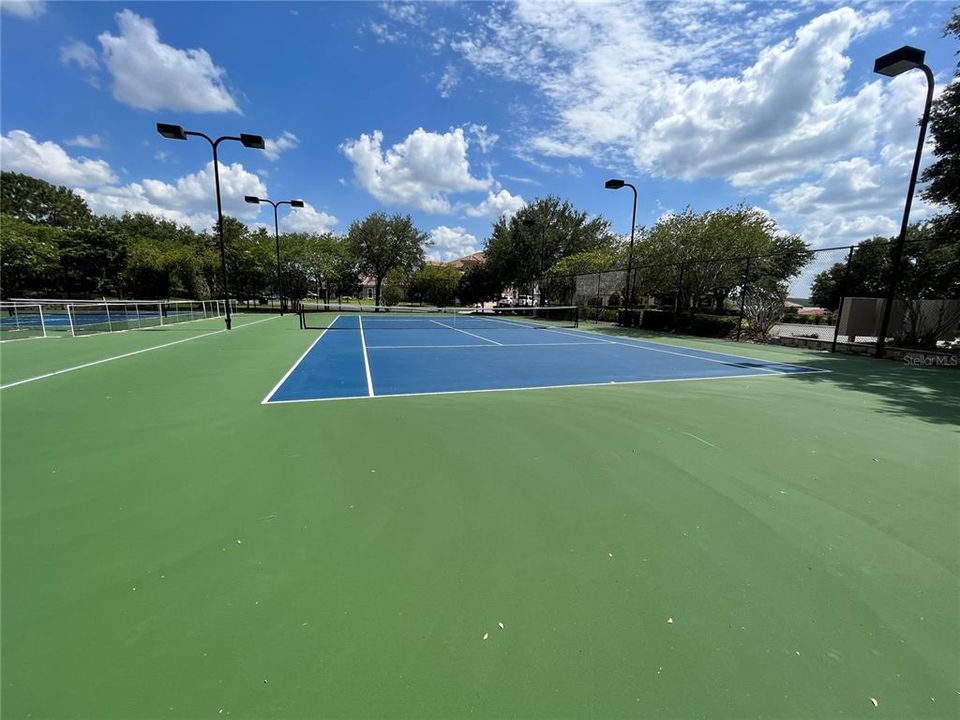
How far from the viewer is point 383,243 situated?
1677 inches

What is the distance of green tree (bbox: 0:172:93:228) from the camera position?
50.6 meters

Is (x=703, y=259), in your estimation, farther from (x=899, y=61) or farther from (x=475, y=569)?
(x=475, y=569)

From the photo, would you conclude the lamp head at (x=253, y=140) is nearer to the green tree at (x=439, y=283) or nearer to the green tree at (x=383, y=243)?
the green tree at (x=383, y=243)

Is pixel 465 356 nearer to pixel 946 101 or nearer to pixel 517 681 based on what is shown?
pixel 517 681

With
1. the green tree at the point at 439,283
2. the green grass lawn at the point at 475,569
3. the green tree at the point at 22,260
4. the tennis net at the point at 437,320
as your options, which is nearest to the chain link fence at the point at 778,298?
the tennis net at the point at 437,320

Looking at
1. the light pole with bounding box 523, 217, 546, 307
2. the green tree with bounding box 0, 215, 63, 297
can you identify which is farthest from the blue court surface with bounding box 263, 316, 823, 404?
the green tree with bounding box 0, 215, 63, 297

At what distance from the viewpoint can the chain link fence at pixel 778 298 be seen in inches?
529

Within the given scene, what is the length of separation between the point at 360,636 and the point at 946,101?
19.8 meters

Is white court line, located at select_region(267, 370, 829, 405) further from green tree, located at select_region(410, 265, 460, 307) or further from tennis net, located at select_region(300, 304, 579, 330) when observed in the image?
green tree, located at select_region(410, 265, 460, 307)

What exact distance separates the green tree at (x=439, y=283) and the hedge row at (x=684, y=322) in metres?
36.2

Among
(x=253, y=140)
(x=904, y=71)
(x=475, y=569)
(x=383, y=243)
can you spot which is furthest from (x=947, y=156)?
(x=383, y=243)

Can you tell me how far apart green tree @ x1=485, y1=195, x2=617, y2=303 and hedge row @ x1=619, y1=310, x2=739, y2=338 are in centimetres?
1546

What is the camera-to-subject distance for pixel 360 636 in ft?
6.68

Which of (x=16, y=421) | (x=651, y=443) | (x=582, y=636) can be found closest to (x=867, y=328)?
(x=651, y=443)
